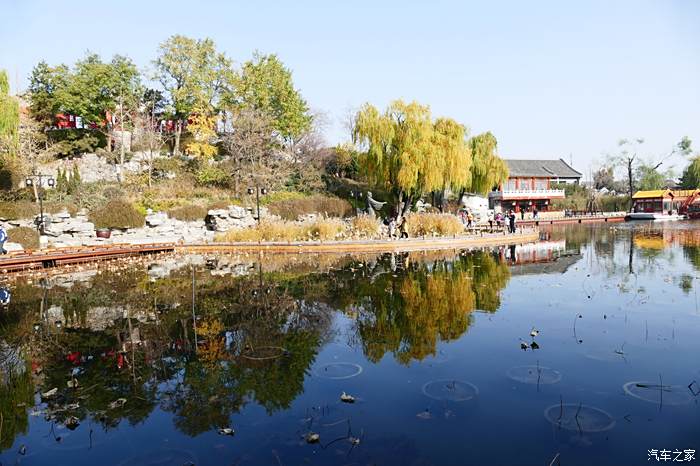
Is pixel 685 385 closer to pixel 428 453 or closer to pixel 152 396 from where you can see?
pixel 428 453

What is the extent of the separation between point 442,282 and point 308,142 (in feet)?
86.7

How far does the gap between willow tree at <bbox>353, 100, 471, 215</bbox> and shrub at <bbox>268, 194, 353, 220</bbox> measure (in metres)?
4.74

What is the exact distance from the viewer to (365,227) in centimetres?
2244

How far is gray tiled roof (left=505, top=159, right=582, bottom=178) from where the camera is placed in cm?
4862

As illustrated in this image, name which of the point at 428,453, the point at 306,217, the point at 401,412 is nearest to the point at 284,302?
the point at 401,412

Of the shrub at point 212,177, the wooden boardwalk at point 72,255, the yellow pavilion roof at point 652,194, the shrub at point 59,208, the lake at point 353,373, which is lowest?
the lake at point 353,373

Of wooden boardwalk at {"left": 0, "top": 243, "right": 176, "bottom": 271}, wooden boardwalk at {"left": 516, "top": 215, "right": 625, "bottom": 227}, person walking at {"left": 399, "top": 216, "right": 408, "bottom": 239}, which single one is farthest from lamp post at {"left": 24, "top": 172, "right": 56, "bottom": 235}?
wooden boardwalk at {"left": 516, "top": 215, "right": 625, "bottom": 227}

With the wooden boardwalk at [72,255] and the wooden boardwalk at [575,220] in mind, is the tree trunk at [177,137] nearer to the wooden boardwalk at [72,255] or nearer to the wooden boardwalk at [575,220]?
the wooden boardwalk at [72,255]

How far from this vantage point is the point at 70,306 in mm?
10273

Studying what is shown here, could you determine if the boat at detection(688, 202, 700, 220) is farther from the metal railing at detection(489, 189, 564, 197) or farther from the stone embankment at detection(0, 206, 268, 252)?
the stone embankment at detection(0, 206, 268, 252)

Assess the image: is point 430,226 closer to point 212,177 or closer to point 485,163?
point 212,177

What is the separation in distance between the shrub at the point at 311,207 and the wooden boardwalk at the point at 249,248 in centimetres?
739

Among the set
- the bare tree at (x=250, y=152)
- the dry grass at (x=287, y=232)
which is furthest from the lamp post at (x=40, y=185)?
the bare tree at (x=250, y=152)

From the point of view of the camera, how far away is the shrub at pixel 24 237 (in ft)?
61.4
